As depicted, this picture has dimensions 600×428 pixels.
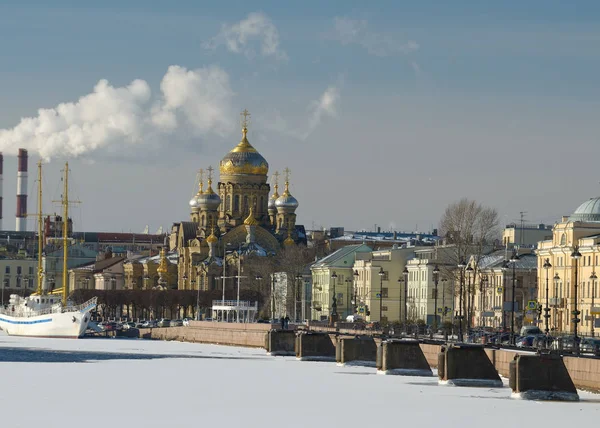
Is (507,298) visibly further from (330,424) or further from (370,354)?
(330,424)

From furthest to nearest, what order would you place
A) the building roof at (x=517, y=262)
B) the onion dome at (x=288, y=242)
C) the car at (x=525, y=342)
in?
the onion dome at (x=288, y=242) < the building roof at (x=517, y=262) < the car at (x=525, y=342)

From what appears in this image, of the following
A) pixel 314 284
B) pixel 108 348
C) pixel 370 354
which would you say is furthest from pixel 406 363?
pixel 314 284

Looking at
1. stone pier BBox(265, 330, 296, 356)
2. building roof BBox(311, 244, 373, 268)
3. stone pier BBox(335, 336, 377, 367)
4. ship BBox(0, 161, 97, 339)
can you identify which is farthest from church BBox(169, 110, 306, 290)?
stone pier BBox(335, 336, 377, 367)

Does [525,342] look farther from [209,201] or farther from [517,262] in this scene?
[209,201]

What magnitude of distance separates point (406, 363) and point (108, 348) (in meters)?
34.9

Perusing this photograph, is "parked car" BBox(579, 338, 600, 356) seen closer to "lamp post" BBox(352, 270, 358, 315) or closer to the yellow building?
the yellow building

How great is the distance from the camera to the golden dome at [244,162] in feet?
612

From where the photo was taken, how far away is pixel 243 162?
186 m

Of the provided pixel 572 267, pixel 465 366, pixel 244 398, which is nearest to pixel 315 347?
pixel 465 366

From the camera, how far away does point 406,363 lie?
65.8 m

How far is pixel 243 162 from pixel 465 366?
129m

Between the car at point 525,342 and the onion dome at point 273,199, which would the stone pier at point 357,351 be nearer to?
the car at point 525,342

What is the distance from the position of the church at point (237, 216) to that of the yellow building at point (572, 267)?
7550 centimetres

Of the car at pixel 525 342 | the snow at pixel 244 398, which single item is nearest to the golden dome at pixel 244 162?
the snow at pixel 244 398
